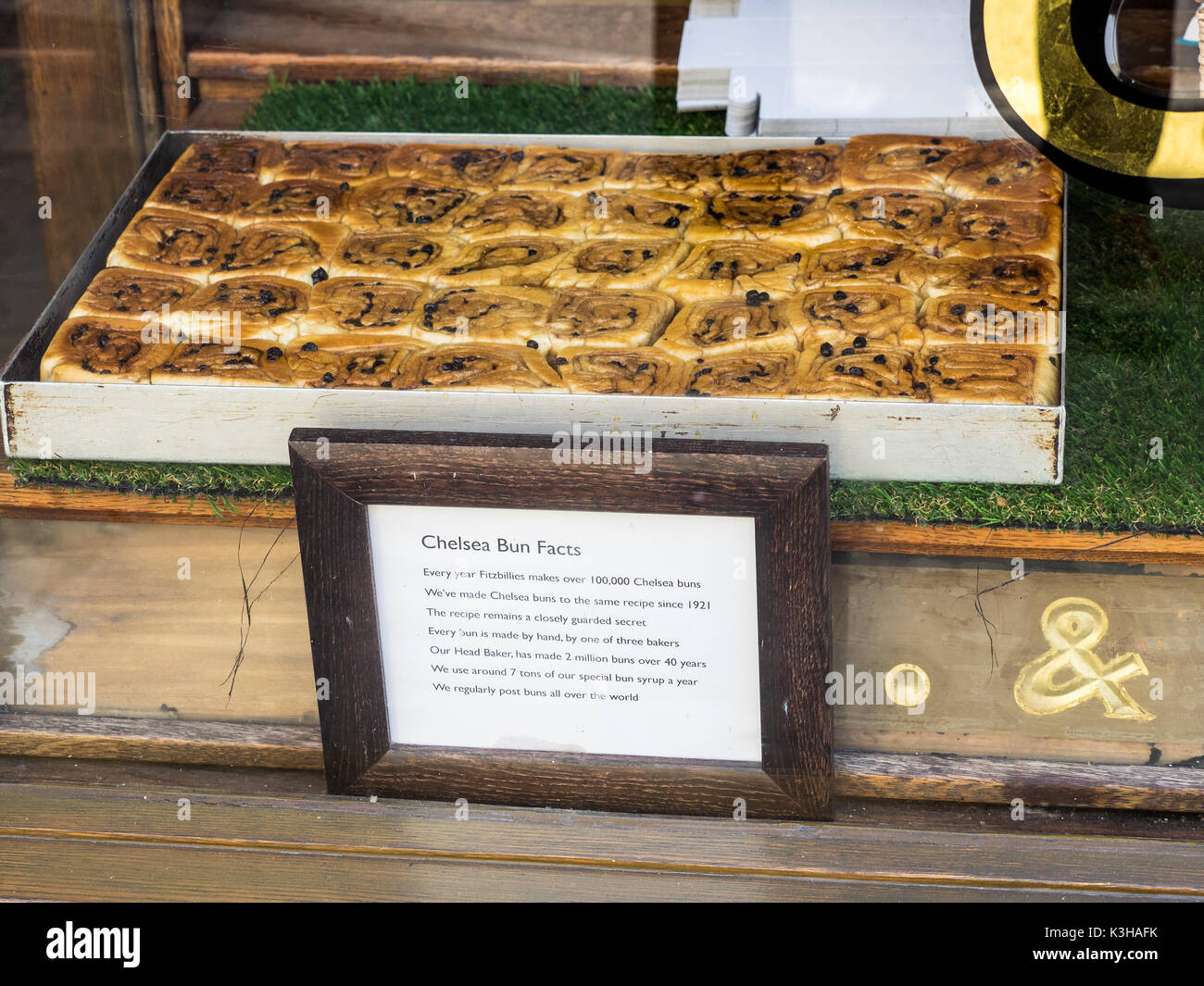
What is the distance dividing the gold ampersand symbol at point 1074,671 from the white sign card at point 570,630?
0.25m

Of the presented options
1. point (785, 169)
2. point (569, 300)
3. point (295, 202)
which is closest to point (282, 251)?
point (295, 202)

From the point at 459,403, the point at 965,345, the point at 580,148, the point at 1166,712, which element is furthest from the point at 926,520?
the point at 580,148

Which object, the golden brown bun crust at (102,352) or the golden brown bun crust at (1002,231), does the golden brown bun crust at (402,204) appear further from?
the golden brown bun crust at (1002,231)

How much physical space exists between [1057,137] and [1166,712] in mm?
500

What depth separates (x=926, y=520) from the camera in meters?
1.03

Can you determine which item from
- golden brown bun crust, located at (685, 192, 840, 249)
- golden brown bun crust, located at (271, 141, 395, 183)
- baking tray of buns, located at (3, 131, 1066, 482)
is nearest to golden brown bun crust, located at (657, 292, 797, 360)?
baking tray of buns, located at (3, 131, 1066, 482)

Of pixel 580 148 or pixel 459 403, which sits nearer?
pixel 459 403

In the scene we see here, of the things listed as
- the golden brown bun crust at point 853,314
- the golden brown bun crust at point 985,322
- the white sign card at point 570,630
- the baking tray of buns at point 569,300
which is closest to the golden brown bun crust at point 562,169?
the baking tray of buns at point 569,300

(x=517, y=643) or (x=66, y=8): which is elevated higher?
(x=66, y=8)

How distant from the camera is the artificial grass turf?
1037 mm

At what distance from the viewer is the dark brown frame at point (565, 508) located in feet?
3.19

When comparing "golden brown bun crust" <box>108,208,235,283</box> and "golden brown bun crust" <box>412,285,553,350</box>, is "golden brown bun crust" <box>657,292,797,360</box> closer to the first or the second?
"golden brown bun crust" <box>412,285,553,350</box>

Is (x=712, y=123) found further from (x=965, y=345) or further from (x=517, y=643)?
(x=517, y=643)
